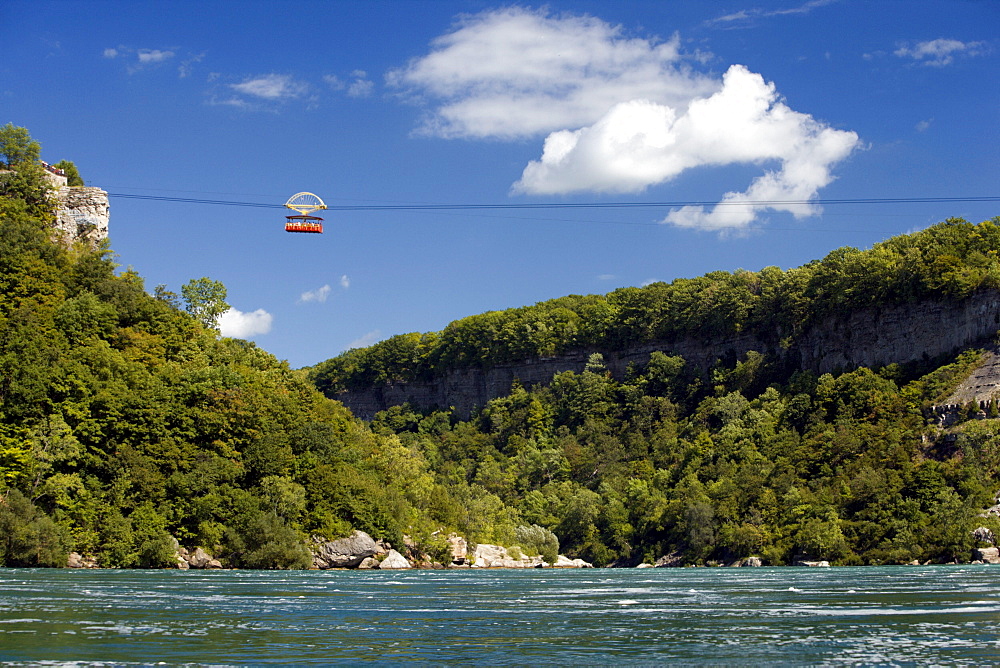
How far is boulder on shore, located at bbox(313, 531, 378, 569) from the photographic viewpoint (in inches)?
2985

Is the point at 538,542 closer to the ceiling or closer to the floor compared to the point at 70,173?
closer to the floor

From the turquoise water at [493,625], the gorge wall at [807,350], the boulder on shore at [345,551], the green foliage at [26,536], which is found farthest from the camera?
the gorge wall at [807,350]

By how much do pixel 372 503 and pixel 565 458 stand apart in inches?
2688

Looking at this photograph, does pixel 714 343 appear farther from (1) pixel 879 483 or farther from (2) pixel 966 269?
(1) pixel 879 483

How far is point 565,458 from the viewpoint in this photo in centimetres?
14650

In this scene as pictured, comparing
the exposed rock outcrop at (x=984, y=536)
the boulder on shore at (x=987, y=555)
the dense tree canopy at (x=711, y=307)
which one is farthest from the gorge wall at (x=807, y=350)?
the boulder on shore at (x=987, y=555)

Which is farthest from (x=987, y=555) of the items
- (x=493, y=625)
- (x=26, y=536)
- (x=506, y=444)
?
(x=506, y=444)

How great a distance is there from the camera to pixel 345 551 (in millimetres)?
→ 76625

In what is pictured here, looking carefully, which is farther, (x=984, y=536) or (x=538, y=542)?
(x=538, y=542)

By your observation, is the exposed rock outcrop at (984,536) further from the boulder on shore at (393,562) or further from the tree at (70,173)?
the tree at (70,173)

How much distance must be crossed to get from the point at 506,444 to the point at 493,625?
132 m

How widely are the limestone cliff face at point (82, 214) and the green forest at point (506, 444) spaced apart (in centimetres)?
173

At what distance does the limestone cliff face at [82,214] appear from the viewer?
10060 centimetres

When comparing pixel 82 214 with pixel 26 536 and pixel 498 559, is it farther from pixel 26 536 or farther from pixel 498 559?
pixel 498 559
